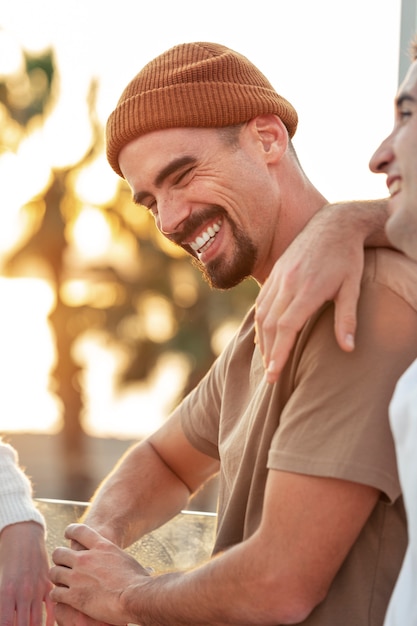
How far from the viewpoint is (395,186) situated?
1.82 meters

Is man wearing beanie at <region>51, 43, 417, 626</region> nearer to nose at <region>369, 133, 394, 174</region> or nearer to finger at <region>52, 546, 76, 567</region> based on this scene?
finger at <region>52, 546, 76, 567</region>

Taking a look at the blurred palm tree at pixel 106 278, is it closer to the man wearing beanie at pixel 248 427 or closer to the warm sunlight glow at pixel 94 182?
the warm sunlight glow at pixel 94 182

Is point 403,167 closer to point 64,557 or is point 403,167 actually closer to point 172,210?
point 172,210

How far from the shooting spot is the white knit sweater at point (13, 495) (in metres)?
2.42

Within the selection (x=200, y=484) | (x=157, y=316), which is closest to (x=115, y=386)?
(x=157, y=316)

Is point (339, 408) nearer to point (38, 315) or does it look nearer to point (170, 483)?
point (170, 483)

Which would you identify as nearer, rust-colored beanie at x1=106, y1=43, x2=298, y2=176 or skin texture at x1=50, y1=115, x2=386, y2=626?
skin texture at x1=50, y1=115, x2=386, y2=626

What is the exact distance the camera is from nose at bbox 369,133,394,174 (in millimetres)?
1881

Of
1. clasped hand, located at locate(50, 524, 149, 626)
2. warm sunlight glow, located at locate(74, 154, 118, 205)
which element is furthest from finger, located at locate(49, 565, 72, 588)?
warm sunlight glow, located at locate(74, 154, 118, 205)

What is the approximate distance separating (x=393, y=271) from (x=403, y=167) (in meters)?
0.19

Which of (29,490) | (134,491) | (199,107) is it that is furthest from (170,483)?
(199,107)

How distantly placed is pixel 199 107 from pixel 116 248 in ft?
42.1

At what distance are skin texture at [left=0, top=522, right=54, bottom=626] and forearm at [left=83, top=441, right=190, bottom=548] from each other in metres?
0.21

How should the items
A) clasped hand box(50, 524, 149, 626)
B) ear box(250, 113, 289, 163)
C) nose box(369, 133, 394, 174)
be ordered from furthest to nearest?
ear box(250, 113, 289, 163) < clasped hand box(50, 524, 149, 626) < nose box(369, 133, 394, 174)
